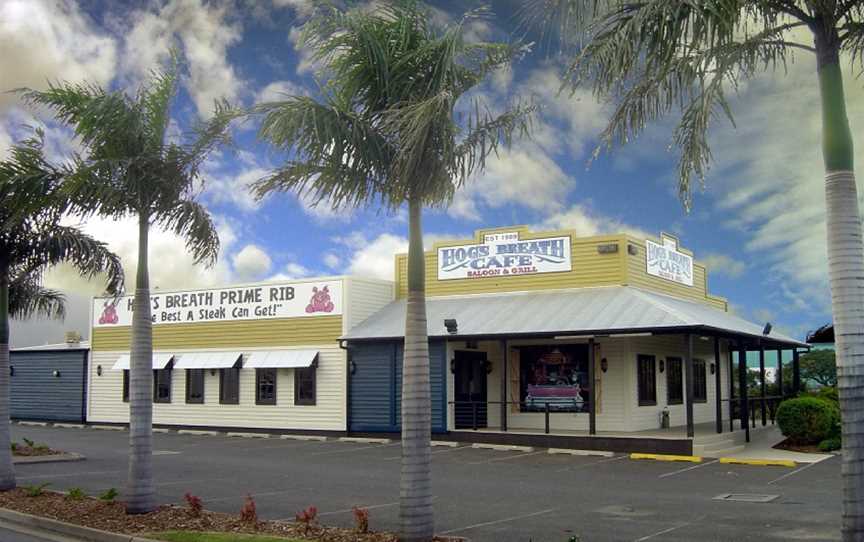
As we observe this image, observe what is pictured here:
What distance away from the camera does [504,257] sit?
2605 cm

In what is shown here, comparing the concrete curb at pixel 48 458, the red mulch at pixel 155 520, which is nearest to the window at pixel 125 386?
the concrete curb at pixel 48 458

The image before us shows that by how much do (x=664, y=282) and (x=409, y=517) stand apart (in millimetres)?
19106

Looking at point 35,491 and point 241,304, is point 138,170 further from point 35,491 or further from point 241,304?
point 241,304

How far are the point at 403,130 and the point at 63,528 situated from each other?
274 inches

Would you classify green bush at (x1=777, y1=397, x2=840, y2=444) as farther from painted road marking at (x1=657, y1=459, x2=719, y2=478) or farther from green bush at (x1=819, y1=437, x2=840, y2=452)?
painted road marking at (x1=657, y1=459, x2=719, y2=478)

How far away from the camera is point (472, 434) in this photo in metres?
23.3

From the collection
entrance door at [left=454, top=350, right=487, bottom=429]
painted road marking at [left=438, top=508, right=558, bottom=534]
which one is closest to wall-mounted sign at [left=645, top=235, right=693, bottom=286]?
entrance door at [left=454, top=350, right=487, bottom=429]

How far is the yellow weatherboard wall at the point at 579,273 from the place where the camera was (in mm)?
24219

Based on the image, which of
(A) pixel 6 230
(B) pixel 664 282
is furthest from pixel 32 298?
(B) pixel 664 282

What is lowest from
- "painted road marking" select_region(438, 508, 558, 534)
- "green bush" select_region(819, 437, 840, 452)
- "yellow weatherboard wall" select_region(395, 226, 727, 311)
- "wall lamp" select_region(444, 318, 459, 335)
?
"painted road marking" select_region(438, 508, 558, 534)

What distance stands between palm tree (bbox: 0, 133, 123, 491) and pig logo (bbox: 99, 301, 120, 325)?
1695 centimetres

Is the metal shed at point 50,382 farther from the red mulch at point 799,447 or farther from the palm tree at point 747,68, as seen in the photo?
the palm tree at point 747,68

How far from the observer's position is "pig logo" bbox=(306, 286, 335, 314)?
2717 centimetres

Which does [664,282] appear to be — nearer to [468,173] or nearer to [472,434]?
[472,434]
